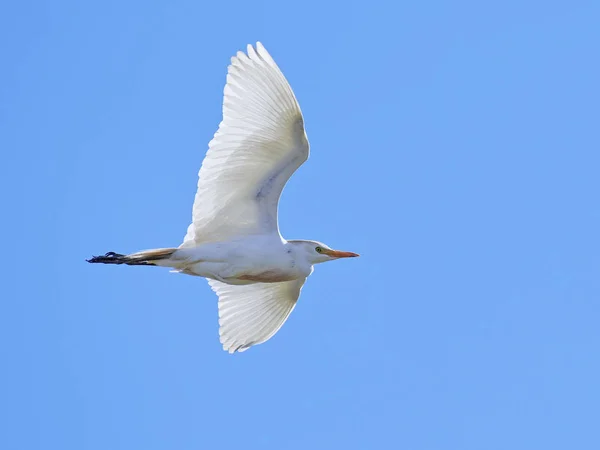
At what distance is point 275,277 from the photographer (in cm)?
1538

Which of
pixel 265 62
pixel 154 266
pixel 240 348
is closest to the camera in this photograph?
pixel 265 62

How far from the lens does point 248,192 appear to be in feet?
49.7

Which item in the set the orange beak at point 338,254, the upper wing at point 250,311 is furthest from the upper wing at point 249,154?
the upper wing at point 250,311

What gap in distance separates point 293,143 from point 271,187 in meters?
0.75

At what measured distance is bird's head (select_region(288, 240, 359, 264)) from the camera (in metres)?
15.6

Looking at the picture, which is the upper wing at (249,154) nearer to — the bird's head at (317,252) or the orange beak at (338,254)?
the bird's head at (317,252)

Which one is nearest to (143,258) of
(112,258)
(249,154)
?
(112,258)

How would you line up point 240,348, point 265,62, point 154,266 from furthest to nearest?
point 240,348, point 154,266, point 265,62

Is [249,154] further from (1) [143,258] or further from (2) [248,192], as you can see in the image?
(1) [143,258]

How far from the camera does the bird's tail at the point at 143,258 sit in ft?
49.4

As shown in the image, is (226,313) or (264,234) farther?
(226,313)

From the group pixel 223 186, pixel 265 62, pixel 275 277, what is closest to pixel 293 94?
pixel 265 62

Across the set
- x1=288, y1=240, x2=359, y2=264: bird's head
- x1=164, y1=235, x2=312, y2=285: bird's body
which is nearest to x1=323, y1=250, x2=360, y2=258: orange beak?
x1=288, y1=240, x2=359, y2=264: bird's head

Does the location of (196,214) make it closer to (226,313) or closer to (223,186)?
(223,186)
